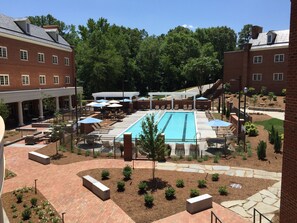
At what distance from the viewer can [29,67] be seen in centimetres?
3497

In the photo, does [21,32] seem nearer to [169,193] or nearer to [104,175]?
[104,175]

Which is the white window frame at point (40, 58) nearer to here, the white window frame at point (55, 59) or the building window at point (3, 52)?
the white window frame at point (55, 59)

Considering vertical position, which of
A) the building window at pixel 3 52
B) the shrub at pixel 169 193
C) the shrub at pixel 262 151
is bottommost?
the shrub at pixel 169 193

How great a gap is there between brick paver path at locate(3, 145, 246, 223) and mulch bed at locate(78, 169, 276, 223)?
0.43 m

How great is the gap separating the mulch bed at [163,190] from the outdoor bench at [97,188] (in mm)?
395

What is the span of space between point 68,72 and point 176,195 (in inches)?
1520

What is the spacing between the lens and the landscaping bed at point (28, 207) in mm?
10172

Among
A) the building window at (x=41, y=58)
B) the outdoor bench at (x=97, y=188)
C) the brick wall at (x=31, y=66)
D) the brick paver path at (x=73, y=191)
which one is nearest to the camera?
the brick paver path at (x=73, y=191)

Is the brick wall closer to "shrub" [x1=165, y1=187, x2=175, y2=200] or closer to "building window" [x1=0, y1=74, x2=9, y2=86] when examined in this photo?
"building window" [x1=0, y1=74, x2=9, y2=86]

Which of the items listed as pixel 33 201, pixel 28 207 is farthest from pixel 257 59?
pixel 28 207

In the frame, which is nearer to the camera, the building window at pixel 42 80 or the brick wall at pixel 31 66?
the brick wall at pixel 31 66

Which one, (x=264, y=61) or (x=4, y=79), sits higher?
(x=264, y=61)

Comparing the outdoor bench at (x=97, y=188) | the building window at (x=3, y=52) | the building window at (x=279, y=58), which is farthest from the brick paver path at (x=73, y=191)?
the building window at (x=279, y=58)

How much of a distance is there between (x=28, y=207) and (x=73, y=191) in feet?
7.02
